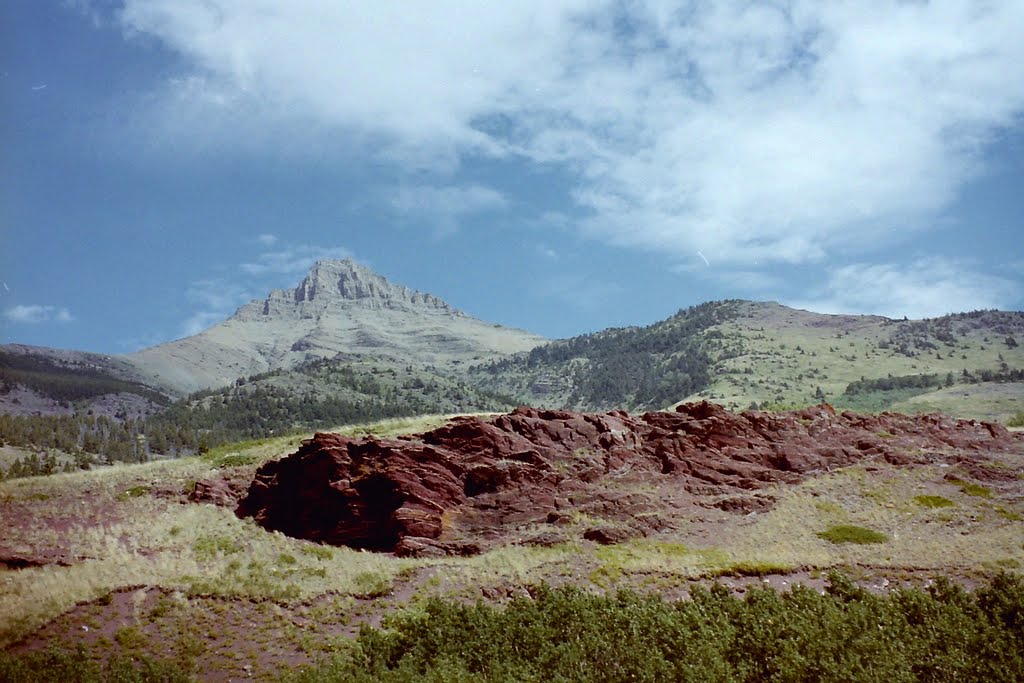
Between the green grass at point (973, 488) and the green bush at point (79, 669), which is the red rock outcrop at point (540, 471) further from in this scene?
the green bush at point (79, 669)

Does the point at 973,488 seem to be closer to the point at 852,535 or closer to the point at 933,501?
the point at 933,501

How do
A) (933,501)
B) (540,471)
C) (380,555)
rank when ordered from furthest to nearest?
(933,501), (540,471), (380,555)

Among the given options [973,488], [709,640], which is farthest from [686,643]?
[973,488]

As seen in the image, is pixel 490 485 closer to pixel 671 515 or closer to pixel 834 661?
pixel 671 515

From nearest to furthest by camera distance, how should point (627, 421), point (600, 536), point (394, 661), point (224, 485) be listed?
point (394, 661)
point (600, 536)
point (224, 485)
point (627, 421)

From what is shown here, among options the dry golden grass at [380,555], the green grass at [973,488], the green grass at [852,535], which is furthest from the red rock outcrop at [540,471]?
the green grass at [852,535]

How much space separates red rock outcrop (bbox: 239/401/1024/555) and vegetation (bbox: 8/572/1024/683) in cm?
1041

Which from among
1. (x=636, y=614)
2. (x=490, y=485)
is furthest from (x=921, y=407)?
(x=636, y=614)

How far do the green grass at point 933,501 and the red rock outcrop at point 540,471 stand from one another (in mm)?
5327

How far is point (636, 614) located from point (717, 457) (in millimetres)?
23597

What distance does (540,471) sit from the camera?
126 feet

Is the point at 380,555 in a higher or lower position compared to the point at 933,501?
lower

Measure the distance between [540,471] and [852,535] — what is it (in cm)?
1637

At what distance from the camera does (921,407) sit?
465 ft
